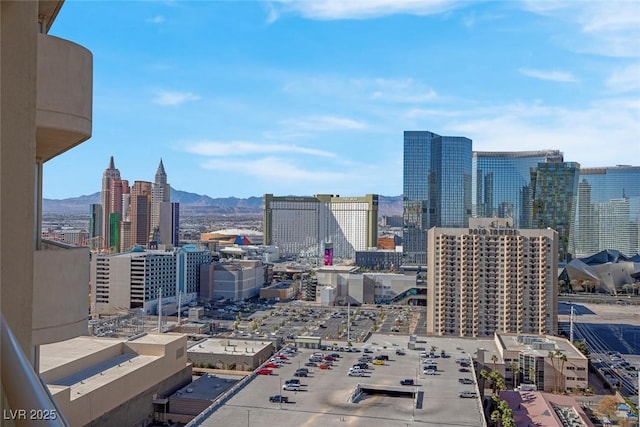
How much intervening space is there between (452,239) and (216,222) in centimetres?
9492

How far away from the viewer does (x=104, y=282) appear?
77.0ft

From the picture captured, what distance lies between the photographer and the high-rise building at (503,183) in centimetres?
4462

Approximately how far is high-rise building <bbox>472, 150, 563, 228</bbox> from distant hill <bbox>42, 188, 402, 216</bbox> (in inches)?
2941

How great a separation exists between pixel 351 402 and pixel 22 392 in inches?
348

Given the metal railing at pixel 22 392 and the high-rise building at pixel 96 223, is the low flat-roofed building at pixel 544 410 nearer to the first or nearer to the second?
the metal railing at pixel 22 392

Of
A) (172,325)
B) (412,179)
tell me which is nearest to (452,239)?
(172,325)

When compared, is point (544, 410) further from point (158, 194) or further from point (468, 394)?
point (158, 194)

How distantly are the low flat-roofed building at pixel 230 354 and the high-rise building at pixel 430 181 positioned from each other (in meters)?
25.1

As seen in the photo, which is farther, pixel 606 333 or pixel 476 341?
pixel 606 333

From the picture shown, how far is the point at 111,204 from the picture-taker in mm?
49844

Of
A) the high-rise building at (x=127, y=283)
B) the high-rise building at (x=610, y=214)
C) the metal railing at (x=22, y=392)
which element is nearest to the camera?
the metal railing at (x=22, y=392)

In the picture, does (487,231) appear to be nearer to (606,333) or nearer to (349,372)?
(606,333)

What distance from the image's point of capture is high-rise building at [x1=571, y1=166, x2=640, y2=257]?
45438mm

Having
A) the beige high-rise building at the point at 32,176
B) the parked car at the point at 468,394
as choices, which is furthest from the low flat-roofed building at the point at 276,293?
Answer: the beige high-rise building at the point at 32,176
